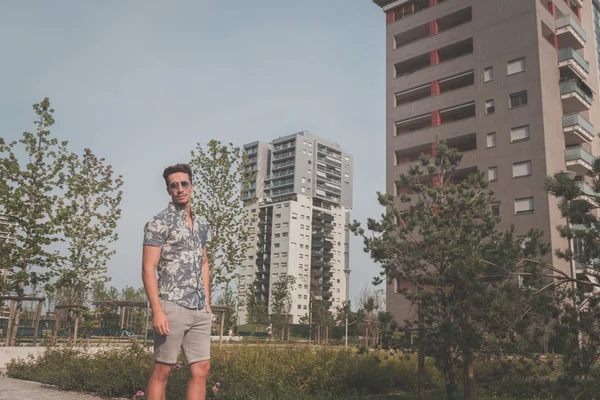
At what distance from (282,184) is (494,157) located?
76607mm

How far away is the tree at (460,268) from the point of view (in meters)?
6.87

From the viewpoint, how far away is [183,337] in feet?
13.4

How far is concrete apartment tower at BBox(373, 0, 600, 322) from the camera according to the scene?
1367 inches

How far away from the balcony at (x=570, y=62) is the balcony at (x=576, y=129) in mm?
3888

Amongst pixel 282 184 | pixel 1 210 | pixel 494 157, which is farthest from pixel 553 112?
pixel 282 184

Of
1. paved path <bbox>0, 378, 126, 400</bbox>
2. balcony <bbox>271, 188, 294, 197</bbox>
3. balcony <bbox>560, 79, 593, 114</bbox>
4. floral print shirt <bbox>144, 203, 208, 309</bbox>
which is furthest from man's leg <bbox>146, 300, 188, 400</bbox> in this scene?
balcony <bbox>271, 188, 294, 197</bbox>

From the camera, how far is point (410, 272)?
946 cm

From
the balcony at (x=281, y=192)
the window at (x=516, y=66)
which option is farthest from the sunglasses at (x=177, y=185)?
the balcony at (x=281, y=192)

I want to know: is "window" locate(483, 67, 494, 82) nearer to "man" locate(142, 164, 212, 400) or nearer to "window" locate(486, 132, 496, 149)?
"window" locate(486, 132, 496, 149)

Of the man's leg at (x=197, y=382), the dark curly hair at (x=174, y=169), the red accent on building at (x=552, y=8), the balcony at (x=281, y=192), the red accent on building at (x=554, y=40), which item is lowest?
the man's leg at (x=197, y=382)

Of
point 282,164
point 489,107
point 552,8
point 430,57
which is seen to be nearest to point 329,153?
point 282,164

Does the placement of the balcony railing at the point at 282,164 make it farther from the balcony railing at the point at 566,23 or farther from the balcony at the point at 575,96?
the balcony railing at the point at 566,23

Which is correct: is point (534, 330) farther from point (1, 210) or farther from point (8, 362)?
point (1, 210)

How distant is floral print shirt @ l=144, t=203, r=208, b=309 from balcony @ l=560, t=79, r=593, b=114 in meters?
39.1
